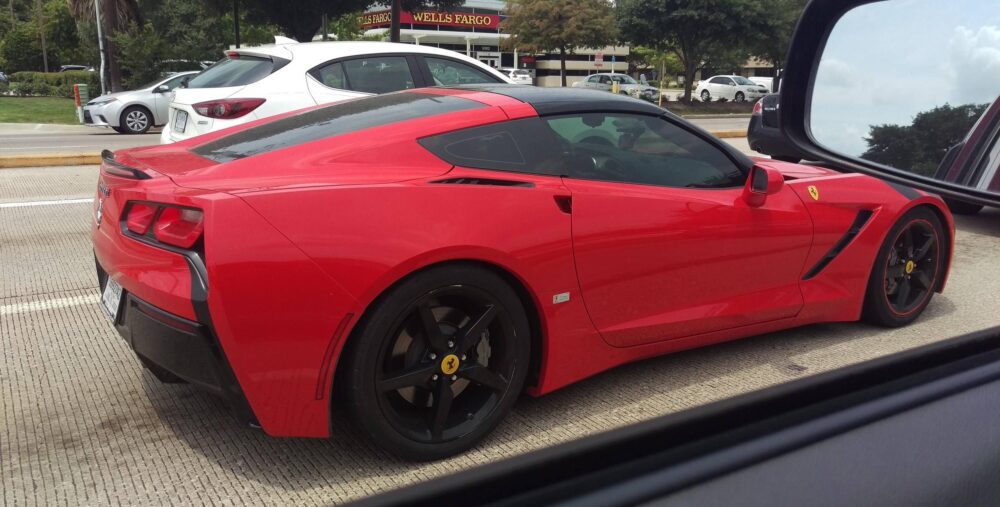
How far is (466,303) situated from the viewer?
2768mm

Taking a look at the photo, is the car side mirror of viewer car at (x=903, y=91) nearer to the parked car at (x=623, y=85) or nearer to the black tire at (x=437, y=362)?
the black tire at (x=437, y=362)

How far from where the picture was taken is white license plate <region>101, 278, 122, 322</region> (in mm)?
2779

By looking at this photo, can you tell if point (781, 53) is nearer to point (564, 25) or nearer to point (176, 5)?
point (564, 25)

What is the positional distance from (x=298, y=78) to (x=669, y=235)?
5109mm

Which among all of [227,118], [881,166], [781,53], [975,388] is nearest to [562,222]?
[881,166]

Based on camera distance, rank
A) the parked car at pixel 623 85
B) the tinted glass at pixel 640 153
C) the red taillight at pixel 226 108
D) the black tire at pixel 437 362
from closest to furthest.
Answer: the black tire at pixel 437 362 → the tinted glass at pixel 640 153 → the red taillight at pixel 226 108 → the parked car at pixel 623 85

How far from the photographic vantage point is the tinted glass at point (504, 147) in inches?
116

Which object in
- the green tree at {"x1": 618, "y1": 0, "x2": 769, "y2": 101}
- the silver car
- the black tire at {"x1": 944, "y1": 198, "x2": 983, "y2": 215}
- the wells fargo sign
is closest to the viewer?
the black tire at {"x1": 944, "y1": 198, "x2": 983, "y2": 215}

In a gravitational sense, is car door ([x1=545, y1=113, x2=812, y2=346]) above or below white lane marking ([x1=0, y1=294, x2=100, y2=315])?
above

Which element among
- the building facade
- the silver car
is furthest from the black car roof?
the building facade

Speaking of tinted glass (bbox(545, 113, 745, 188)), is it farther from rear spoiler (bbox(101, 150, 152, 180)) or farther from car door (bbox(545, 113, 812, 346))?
rear spoiler (bbox(101, 150, 152, 180))

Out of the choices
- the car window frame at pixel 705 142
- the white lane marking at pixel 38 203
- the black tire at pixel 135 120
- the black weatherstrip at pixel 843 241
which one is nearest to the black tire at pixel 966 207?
the black weatherstrip at pixel 843 241

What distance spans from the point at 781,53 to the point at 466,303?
39.0m

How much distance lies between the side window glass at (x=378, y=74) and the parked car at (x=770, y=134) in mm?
3380
